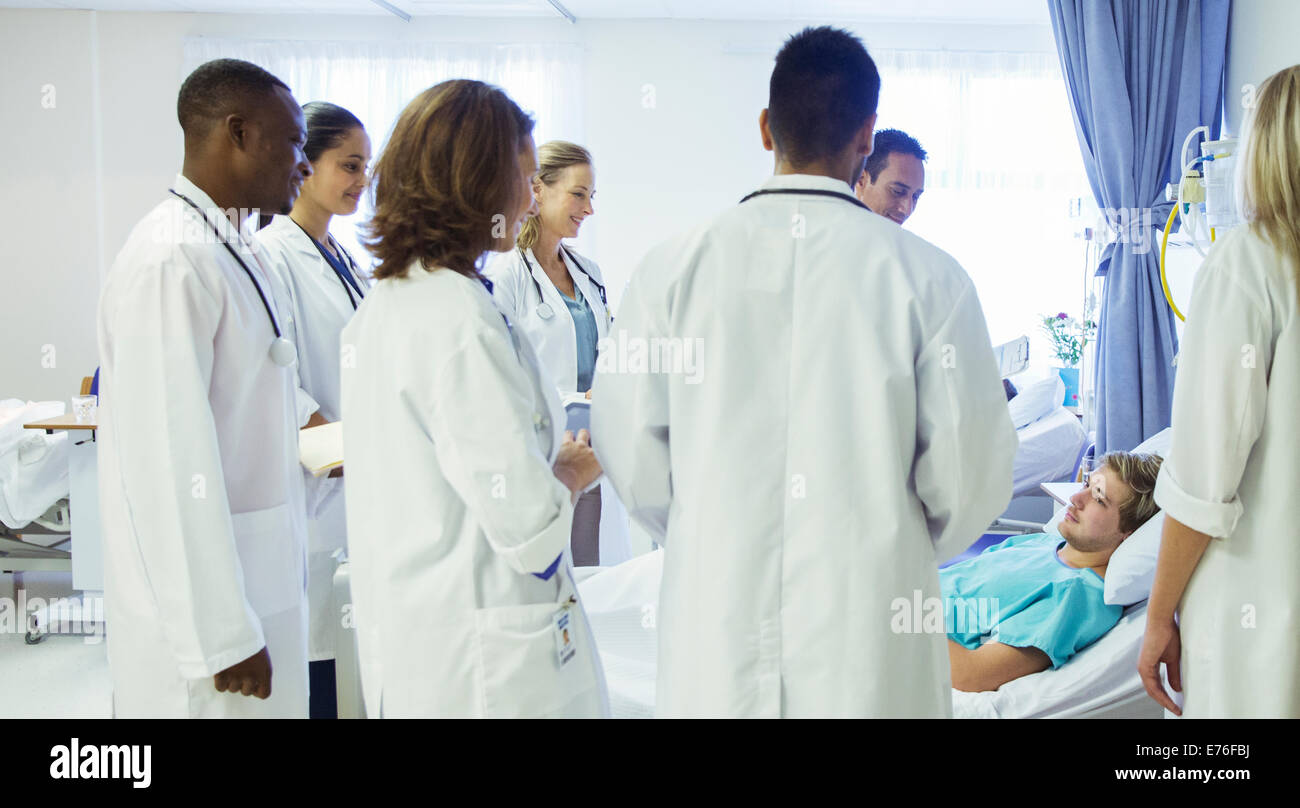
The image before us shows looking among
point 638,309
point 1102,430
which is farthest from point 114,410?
point 1102,430

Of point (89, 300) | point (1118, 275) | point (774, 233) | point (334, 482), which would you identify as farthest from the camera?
point (89, 300)

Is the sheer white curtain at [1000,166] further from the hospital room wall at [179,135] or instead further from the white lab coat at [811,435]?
the white lab coat at [811,435]

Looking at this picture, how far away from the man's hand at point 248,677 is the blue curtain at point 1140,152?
3.22 m

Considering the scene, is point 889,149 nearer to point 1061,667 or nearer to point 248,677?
point 1061,667

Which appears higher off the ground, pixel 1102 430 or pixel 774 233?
pixel 774 233

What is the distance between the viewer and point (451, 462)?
117 centimetres

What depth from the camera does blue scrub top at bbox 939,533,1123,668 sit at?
2.07m

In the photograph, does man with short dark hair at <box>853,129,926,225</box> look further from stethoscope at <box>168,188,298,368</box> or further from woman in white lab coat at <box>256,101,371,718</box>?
stethoscope at <box>168,188,298,368</box>

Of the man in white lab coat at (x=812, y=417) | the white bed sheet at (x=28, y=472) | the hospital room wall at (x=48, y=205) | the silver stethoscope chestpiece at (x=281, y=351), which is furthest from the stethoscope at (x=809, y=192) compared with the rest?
the hospital room wall at (x=48, y=205)

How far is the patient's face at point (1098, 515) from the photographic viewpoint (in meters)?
2.27
